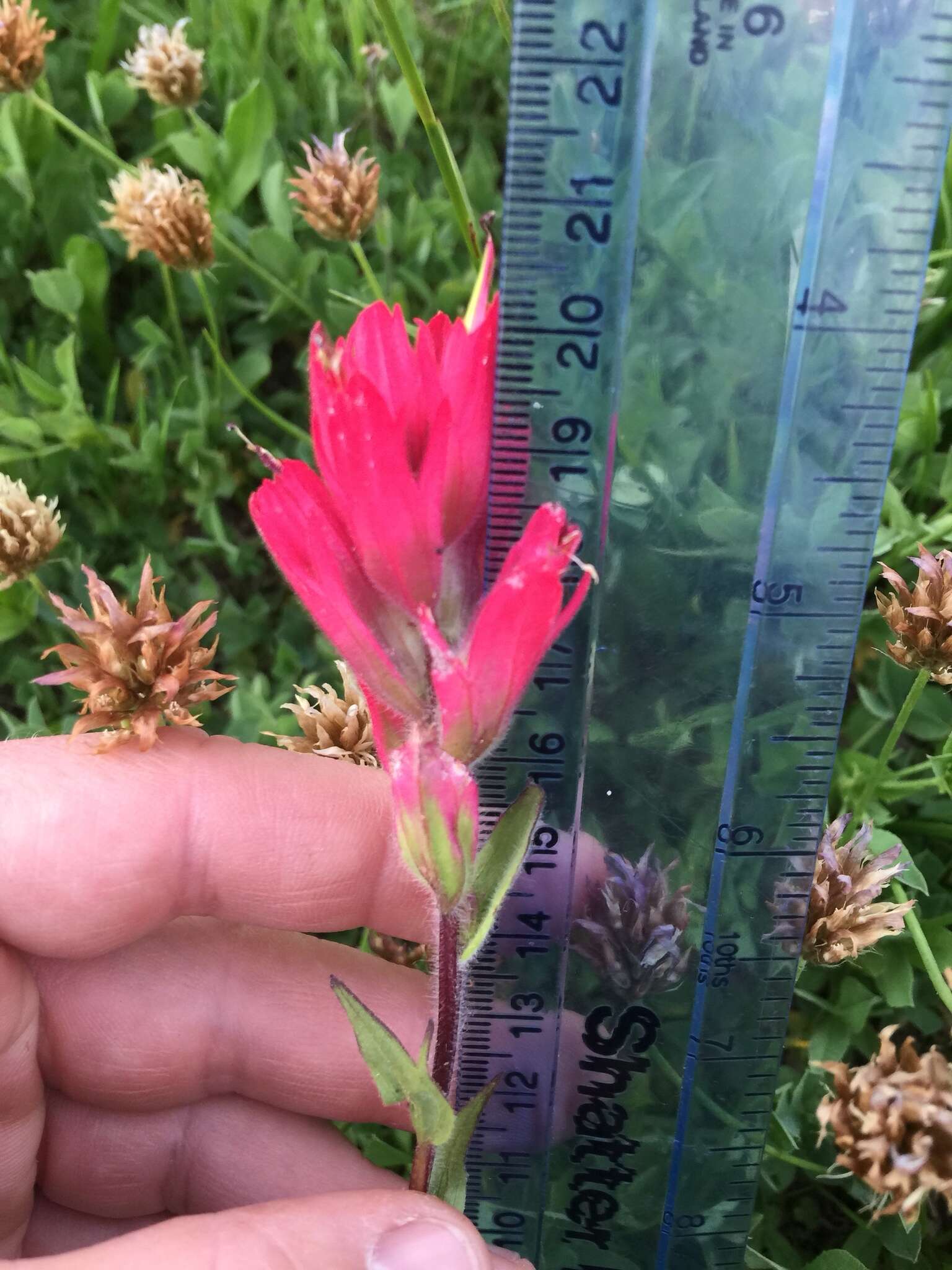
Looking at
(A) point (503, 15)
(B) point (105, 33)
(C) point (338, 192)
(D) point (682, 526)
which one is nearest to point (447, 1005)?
(D) point (682, 526)

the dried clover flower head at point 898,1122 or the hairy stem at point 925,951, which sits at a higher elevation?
the dried clover flower head at point 898,1122

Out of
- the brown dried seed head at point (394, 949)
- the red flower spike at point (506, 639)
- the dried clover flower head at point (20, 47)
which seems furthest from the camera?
the dried clover flower head at point (20, 47)

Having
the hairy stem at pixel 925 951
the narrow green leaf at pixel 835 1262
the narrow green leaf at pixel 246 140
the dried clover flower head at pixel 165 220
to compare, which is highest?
the narrow green leaf at pixel 246 140

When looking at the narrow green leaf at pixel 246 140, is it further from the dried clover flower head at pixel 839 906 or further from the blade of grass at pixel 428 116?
the dried clover flower head at pixel 839 906

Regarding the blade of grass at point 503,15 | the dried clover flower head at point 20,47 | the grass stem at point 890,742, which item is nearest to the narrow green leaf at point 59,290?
the dried clover flower head at point 20,47

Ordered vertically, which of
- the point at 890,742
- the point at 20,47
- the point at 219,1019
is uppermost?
the point at 20,47

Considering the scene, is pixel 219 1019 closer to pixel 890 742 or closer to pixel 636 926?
pixel 636 926
